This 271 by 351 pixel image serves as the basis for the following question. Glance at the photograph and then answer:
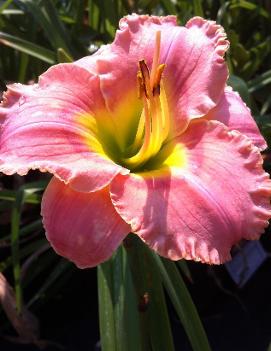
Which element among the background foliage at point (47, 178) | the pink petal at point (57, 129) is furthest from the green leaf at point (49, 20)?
the pink petal at point (57, 129)

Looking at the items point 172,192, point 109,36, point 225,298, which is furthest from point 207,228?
point 109,36

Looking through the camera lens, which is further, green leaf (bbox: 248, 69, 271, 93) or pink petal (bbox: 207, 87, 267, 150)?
green leaf (bbox: 248, 69, 271, 93)

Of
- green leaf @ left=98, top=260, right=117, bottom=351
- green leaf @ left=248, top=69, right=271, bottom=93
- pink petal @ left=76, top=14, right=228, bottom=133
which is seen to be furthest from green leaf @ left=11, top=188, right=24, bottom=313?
green leaf @ left=248, top=69, right=271, bottom=93

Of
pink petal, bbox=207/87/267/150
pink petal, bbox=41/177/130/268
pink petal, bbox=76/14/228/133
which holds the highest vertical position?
pink petal, bbox=76/14/228/133

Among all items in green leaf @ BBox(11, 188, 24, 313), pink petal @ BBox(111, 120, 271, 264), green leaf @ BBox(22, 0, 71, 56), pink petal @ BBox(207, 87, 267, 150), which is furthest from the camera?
green leaf @ BBox(22, 0, 71, 56)

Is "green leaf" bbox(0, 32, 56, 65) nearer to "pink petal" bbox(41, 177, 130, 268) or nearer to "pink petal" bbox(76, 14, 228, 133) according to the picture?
"pink petal" bbox(76, 14, 228, 133)

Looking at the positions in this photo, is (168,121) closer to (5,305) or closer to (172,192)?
(172,192)
